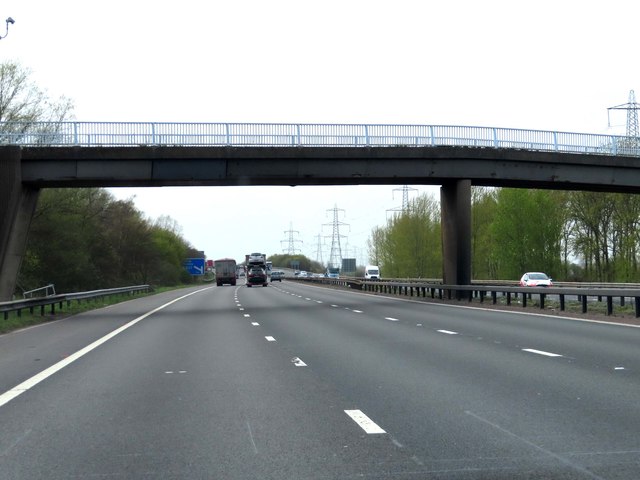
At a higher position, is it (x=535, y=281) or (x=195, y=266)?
(x=195, y=266)

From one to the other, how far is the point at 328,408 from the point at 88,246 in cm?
A: 6620

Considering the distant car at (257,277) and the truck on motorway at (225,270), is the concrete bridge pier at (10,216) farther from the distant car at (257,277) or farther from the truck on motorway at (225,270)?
the truck on motorway at (225,270)

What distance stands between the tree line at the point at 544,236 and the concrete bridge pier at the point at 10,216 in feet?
160

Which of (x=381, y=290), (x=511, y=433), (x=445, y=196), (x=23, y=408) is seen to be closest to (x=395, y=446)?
(x=511, y=433)

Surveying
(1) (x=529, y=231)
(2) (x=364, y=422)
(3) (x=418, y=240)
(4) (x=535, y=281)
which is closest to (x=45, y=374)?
(2) (x=364, y=422)

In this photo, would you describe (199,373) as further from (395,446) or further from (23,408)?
(395,446)

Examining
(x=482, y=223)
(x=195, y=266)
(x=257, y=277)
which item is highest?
(x=482, y=223)

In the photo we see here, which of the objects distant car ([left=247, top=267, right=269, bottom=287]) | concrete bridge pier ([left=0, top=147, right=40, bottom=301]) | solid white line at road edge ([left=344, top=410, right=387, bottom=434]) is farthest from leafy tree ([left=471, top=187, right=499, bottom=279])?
solid white line at road edge ([left=344, top=410, right=387, bottom=434])

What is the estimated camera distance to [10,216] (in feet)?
105

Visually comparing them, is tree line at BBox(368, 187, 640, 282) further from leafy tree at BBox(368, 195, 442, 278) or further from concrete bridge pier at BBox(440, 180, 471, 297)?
concrete bridge pier at BBox(440, 180, 471, 297)

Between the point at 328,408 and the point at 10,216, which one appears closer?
the point at 328,408

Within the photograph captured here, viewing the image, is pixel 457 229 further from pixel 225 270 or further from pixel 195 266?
A: pixel 195 266

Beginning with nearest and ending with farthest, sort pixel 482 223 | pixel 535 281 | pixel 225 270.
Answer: pixel 535 281
pixel 482 223
pixel 225 270

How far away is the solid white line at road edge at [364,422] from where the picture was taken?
25.8 feet
